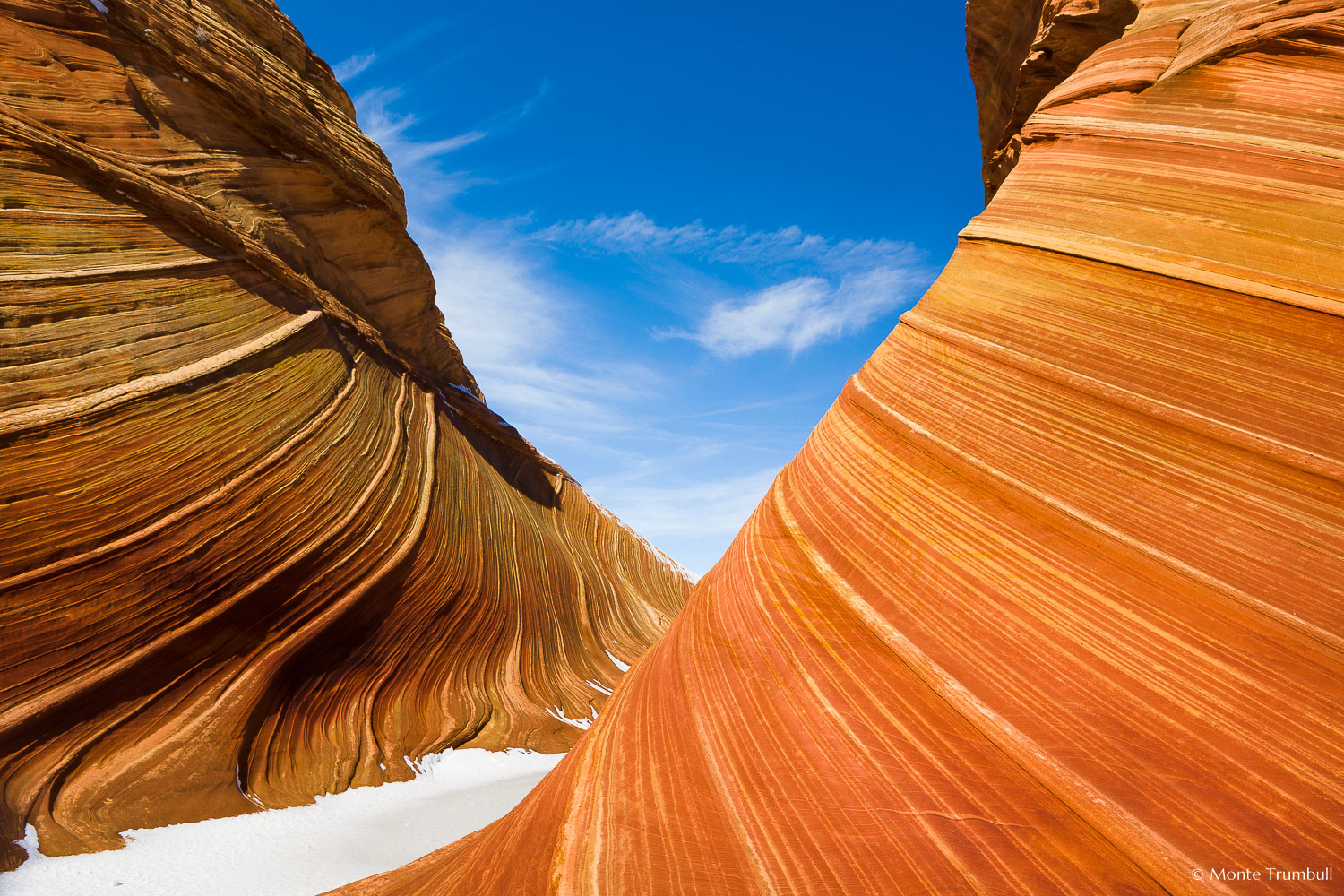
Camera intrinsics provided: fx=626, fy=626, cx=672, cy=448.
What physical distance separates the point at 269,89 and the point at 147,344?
10.7 ft

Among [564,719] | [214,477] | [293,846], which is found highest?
[214,477]

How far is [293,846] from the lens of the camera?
326 centimetres

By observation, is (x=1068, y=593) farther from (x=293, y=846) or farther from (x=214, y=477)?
(x=214, y=477)

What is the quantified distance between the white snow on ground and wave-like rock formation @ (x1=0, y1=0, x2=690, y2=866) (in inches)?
5.6

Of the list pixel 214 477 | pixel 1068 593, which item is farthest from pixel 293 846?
pixel 1068 593

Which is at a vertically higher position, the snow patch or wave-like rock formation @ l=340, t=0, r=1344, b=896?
wave-like rock formation @ l=340, t=0, r=1344, b=896

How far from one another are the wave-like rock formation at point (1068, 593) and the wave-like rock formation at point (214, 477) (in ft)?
6.79

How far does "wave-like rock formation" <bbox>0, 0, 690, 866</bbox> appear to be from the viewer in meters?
3.42

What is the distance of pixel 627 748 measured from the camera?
6.43ft

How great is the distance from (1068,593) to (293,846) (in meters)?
3.81

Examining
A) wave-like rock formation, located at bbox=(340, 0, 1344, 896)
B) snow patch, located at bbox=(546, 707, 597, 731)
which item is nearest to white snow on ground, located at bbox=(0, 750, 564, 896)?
wave-like rock formation, located at bbox=(340, 0, 1344, 896)

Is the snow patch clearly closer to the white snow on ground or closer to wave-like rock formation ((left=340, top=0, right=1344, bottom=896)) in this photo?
the white snow on ground

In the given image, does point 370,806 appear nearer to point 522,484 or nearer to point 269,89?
point 522,484

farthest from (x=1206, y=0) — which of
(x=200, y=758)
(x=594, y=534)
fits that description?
(x=594, y=534)
